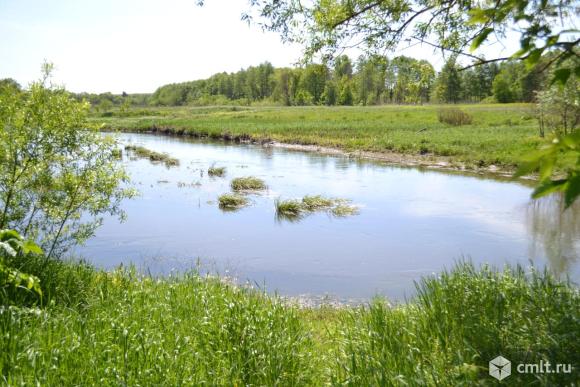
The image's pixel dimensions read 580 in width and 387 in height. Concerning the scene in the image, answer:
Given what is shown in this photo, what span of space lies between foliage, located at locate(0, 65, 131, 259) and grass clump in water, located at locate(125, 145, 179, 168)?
20.1m

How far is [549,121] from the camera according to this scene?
2709 cm

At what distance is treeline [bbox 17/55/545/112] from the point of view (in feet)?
28.2

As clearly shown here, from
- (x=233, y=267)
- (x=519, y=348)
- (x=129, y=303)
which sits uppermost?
(x=519, y=348)

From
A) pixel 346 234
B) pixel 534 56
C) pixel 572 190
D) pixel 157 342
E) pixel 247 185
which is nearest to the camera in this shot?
pixel 572 190

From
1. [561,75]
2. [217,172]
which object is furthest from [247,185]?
[561,75]

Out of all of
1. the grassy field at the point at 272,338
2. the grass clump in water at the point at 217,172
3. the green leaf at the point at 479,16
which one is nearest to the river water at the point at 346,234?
the grass clump in water at the point at 217,172

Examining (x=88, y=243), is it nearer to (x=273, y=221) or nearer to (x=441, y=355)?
(x=273, y=221)

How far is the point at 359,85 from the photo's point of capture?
96.1ft

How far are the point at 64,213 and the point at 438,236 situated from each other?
9.57m

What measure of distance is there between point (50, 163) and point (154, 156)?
23.6 metres

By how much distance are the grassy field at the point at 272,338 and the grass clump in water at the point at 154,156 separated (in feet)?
71.9

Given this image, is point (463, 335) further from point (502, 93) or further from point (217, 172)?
point (502, 93)

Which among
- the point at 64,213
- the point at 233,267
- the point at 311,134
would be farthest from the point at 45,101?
the point at 311,134

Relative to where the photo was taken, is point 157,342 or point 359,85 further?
point 359,85
